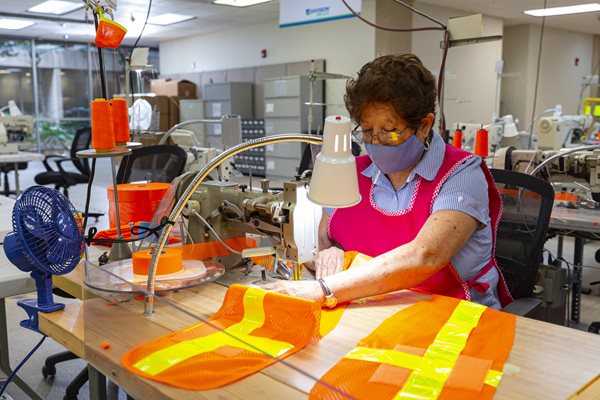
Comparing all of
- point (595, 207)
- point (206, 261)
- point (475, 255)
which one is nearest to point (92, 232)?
point (206, 261)

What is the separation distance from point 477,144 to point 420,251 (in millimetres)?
2496

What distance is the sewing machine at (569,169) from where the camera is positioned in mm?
2656

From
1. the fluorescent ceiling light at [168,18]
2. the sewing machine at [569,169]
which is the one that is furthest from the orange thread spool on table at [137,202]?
the fluorescent ceiling light at [168,18]

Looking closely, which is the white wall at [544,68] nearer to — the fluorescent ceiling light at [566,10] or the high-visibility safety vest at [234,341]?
the fluorescent ceiling light at [566,10]

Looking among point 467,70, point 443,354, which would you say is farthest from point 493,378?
point 467,70

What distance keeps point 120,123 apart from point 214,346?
28.8 inches

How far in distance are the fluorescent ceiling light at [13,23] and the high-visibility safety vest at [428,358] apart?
31.1 ft

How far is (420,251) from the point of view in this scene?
125 cm

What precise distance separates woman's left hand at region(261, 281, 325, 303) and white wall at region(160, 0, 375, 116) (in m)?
4.96

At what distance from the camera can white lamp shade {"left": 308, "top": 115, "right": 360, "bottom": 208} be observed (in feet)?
2.73

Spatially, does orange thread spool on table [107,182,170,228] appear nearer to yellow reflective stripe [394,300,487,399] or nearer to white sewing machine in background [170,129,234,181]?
yellow reflective stripe [394,300,487,399]

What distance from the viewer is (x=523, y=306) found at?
1476 mm

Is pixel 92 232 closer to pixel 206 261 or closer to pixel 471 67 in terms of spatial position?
pixel 206 261

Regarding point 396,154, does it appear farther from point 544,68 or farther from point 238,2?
point 544,68
